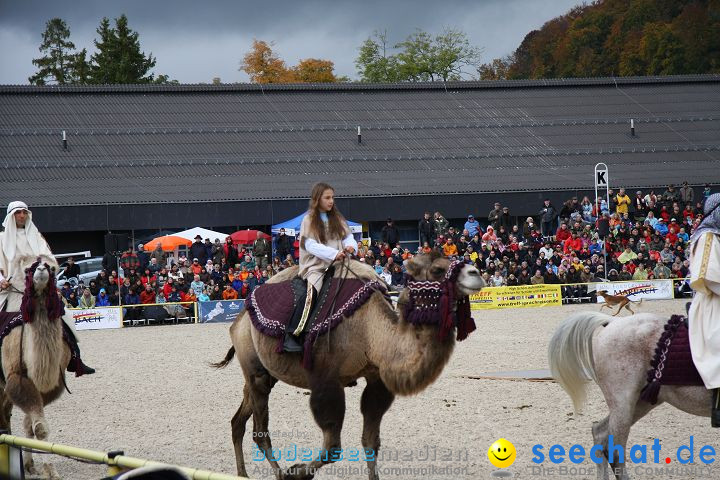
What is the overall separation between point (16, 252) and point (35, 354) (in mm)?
1227

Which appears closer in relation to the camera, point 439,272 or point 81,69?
point 439,272

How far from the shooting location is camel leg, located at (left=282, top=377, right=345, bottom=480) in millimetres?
8172

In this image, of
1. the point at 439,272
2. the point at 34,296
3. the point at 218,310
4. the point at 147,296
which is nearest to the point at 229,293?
the point at 218,310

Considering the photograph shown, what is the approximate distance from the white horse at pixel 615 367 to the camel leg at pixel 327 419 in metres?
1.99

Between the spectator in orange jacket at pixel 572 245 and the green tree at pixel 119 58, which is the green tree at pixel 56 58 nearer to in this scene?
the green tree at pixel 119 58

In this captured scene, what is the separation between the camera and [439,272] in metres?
7.98

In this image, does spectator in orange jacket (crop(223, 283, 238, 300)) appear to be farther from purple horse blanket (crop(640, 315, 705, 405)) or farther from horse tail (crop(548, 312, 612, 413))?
purple horse blanket (crop(640, 315, 705, 405))

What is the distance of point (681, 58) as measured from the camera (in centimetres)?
6644

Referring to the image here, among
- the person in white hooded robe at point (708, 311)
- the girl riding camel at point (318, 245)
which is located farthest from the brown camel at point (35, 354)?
the person in white hooded robe at point (708, 311)

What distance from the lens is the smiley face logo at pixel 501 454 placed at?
930cm

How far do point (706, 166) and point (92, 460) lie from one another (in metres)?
41.5

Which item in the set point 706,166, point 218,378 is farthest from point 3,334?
point 706,166

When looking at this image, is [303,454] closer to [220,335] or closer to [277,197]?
[220,335]

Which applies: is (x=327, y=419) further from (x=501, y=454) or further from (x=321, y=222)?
(x=501, y=454)
